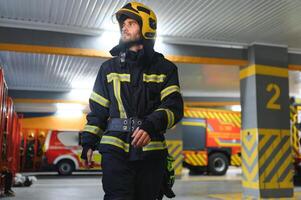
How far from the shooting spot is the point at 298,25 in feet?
25.1

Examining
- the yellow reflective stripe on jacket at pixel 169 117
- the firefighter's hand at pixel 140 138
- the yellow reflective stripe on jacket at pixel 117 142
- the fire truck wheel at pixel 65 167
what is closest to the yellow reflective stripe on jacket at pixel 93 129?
the yellow reflective stripe on jacket at pixel 117 142

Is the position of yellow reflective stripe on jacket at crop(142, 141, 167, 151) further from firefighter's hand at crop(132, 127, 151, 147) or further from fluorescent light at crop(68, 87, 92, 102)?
fluorescent light at crop(68, 87, 92, 102)

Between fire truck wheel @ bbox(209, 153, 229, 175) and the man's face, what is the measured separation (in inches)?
559

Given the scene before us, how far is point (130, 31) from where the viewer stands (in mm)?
2494

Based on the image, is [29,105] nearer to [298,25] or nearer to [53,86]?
[53,86]

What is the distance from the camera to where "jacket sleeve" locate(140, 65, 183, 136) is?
222 cm

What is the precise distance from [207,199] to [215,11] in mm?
3920

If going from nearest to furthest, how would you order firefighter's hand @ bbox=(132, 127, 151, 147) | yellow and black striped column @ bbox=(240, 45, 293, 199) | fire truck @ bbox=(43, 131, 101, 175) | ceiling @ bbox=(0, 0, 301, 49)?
firefighter's hand @ bbox=(132, 127, 151, 147) → ceiling @ bbox=(0, 0, 301, 49) → yellow and black striped column @ bbox=(240, 45, 293, 199) → fire truck @ bbox=(43, 131, 101, 175)

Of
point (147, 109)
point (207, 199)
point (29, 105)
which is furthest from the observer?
point (29, 105)

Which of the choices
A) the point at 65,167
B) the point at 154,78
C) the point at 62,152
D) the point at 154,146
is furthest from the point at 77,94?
the point at 154,146

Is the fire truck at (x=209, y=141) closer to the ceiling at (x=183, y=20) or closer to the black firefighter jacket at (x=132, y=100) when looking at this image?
the ceiling at (x=183, y=20)

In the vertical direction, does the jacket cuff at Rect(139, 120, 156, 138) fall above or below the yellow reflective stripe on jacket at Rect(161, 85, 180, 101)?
below

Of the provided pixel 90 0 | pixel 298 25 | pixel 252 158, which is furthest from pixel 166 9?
pixel 252 158

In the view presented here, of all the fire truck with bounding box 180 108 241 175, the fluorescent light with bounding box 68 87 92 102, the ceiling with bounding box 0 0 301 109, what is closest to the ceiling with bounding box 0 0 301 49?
the ceiling with bounding box 0 0 301 109
